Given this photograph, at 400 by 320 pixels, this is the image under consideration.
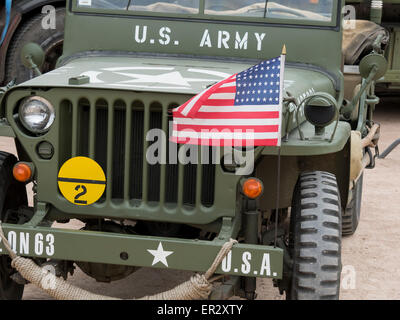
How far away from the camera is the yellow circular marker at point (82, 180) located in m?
3.90

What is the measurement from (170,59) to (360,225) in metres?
2.46

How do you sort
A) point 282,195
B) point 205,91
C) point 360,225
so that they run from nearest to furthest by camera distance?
point 205,91
point 282,195
point 360,225

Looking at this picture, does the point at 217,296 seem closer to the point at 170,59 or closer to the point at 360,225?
the point at 170,59

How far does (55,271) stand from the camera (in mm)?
3982

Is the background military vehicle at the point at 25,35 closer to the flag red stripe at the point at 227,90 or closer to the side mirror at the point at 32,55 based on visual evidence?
the side mirror at the point at 32,55

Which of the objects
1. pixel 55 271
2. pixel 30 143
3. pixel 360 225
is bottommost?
pixel 360 225

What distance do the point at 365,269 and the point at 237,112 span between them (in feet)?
7.53

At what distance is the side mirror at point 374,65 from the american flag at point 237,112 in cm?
148

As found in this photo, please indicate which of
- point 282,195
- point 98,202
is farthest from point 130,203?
point 282,195

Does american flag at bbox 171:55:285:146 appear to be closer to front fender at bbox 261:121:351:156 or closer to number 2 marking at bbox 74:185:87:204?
front fender at bbox 261:121:351:156

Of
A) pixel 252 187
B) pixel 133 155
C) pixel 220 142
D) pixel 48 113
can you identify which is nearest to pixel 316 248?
pixel 252 187

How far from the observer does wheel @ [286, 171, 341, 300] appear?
12.2ft

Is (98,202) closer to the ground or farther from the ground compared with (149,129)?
closer to the ground

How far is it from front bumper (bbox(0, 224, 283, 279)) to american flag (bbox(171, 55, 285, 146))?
47 centimetres
